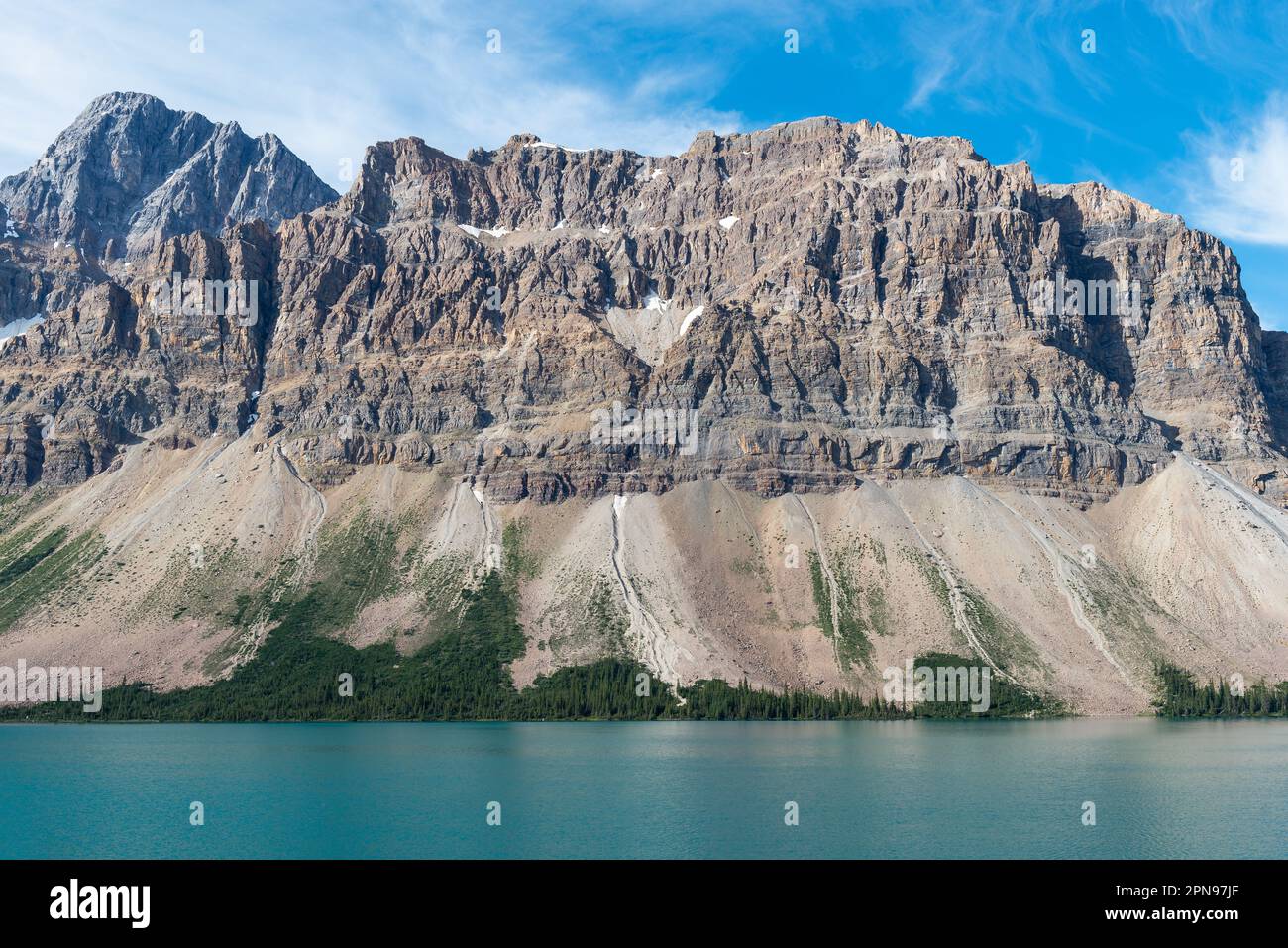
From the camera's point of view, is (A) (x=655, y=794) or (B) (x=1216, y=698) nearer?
(A) (x=655, y=794)

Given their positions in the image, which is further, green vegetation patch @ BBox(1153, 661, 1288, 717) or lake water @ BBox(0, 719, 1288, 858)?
green vegetation patch @ BBox(1153, 661, 1288, 717)

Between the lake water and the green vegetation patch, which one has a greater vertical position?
the lake water

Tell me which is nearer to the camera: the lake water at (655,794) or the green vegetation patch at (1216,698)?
the lake water at (655,794)

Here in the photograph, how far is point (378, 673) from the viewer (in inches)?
7042

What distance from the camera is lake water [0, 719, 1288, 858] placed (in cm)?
6994

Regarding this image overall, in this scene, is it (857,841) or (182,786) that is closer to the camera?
(857,841)

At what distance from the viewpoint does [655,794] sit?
86875mm

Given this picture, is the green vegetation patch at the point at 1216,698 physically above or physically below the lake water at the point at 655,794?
below

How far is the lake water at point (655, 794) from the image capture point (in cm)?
6994
